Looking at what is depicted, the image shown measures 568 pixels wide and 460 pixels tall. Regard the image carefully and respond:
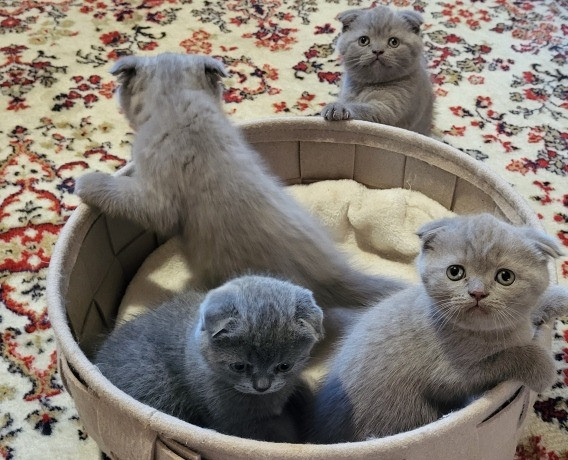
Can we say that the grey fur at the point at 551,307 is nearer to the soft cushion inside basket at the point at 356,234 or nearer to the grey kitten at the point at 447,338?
the grey kitten at the point at 447,338

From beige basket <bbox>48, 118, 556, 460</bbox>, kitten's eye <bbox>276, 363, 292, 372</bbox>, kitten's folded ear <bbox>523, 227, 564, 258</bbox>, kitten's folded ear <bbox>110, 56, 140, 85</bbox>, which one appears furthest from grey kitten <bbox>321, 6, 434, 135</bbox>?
kitten's eye <bbox>276, 363, 292, 372</bbox>

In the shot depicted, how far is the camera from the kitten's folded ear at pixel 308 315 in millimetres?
1043

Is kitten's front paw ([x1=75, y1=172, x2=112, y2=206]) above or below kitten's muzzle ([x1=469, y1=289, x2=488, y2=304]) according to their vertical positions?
below

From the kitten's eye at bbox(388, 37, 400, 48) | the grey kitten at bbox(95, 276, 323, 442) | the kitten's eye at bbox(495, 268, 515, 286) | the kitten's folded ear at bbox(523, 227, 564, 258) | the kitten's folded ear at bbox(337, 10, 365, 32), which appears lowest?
the grey kitten at bbox(95, 276, 323, 442)

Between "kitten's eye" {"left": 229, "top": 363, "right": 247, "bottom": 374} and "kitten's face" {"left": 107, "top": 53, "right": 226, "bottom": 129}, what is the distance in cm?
72

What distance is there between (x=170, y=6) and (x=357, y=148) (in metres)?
1.52

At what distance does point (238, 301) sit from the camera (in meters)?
1.04

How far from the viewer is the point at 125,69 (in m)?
1.54

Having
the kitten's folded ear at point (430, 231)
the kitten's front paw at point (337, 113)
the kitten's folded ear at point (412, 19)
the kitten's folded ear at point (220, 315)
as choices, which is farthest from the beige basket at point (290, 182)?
the kitten's folded ear at point (412, 19)

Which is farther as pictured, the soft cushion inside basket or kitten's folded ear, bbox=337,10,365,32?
kitten's folded ear, bbox=337,10,365,32

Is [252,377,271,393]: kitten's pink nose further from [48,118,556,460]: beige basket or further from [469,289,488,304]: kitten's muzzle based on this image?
[469,289,488,304]: kitten's muzzle

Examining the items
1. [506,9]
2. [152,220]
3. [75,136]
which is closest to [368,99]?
[152,220]

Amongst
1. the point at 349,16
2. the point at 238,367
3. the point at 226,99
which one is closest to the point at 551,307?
the point at 238,367

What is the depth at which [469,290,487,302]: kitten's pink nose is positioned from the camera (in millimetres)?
975
